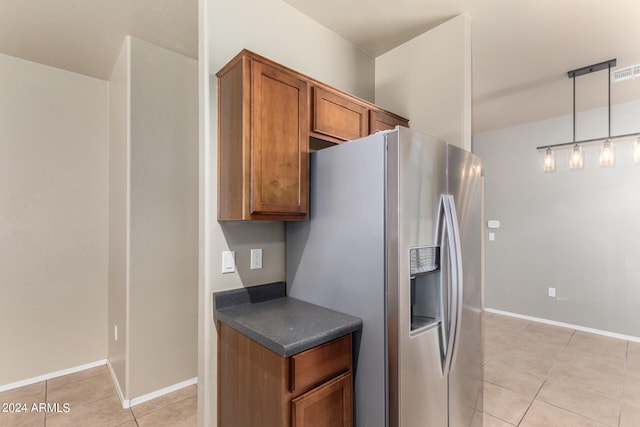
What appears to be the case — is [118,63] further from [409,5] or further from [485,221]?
[485,221]

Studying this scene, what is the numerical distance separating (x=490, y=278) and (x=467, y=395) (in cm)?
353

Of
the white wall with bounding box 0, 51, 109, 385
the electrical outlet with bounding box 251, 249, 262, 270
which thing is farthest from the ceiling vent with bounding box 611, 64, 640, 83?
the white wall with bounding box 0, 51, 109, 385

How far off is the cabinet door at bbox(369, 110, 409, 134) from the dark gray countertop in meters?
1.26

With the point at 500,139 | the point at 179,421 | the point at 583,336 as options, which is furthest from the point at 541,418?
the point at 500,139

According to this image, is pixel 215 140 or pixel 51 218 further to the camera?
pixel 51 218

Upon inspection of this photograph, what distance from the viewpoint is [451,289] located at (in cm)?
166

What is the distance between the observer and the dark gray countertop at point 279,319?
4.33 ft

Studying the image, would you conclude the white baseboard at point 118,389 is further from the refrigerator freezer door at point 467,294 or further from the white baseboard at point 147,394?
the refrigerator freezer door at point 467,294

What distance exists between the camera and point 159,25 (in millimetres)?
2248

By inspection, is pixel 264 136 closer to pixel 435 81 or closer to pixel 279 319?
pixel 279 319

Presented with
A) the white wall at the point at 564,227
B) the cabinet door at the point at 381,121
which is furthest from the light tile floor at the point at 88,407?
the white wall at the point at 564,227

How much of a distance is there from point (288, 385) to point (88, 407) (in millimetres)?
2048

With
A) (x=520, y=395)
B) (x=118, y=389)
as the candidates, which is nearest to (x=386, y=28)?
(x=520, y=395)

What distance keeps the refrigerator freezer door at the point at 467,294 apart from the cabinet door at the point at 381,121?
64 cm
